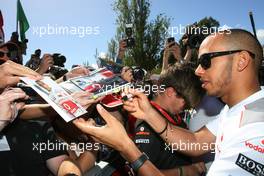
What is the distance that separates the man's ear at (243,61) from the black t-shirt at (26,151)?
1.57 meters

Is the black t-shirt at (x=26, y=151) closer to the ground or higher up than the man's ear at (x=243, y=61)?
closer to the ground

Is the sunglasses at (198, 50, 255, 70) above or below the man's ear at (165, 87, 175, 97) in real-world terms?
above

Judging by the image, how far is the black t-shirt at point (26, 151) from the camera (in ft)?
7.43

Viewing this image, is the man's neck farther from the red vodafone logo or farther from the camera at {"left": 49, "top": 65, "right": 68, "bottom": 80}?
the camera at {"left": 49, "top": 65, "right": 68, "bottom": 80}

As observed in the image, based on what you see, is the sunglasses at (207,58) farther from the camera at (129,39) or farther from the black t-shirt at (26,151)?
the camera at (129,39)

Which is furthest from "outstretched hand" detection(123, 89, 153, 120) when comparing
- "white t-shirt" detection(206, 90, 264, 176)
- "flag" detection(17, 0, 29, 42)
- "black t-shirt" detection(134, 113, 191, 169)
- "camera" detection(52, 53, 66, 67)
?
"flag" detection(17, 0, 29, 42)

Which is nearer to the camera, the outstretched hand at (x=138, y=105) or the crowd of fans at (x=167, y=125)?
the crowd of fans at (x=167, y=125)

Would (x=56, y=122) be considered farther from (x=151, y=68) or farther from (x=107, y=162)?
(x=151, y=68)

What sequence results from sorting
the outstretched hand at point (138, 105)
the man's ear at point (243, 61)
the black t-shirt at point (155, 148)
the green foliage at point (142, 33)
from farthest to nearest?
1. the green foliage at point (142, 33)
2. the outstretched hand at point (138, 105)
3. the black t-shirt at point (155, 148)
4. the man's ear at point (243, 61)

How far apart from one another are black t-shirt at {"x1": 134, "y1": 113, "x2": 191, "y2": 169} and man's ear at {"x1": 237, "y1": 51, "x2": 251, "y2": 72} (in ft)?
3.19

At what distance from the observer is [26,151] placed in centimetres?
232

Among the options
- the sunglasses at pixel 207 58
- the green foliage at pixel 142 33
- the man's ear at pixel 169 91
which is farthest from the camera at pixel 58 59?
the green foliage at pixel 142 33

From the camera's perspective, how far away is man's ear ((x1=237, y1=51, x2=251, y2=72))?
222cm

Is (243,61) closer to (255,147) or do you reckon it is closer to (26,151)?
(255,147)
